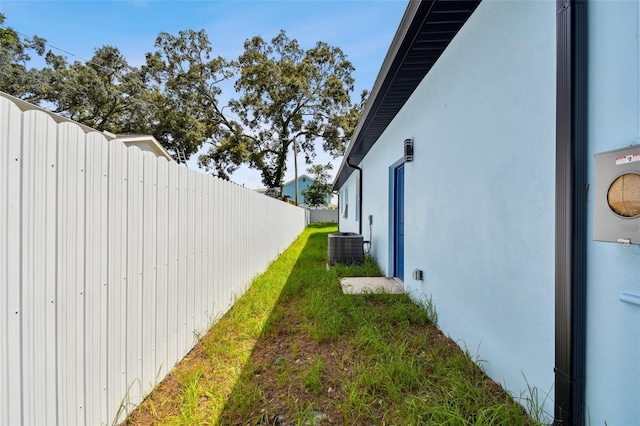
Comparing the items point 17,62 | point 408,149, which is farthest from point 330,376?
point 17,62

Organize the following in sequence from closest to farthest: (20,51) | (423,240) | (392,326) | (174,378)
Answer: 1. (174,378)
2. (392,326)
3. (423,240)
4. (20,51)

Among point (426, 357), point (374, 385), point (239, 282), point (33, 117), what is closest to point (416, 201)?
point (426, 357)

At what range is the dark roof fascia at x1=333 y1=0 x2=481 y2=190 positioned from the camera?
253 cm

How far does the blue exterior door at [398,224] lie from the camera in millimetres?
5293

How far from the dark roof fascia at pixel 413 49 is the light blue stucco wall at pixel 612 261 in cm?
131

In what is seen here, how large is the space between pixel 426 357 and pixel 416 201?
2.02 meters

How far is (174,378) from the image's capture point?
93.3 inches

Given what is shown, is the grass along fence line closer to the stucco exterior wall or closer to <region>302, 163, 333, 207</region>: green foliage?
the stucco exterior wall

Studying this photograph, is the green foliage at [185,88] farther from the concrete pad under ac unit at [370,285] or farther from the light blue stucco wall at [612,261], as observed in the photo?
the light blue stucco wall at [612,261]

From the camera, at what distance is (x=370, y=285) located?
493 centimetres

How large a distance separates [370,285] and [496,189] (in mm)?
3029

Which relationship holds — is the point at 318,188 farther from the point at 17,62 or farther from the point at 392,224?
the point at 392,224

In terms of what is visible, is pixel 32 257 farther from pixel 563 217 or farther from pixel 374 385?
pixel 563 217

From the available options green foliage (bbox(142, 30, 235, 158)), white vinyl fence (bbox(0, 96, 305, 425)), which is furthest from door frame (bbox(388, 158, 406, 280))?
green foliage (bbox(142, 30, 235, 158))
